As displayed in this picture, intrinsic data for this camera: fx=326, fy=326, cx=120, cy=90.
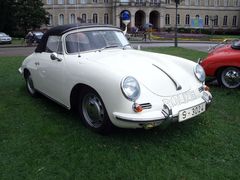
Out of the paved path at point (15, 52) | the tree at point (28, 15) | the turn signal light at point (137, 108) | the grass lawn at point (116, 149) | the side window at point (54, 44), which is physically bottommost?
the grass lawn at point (116, 149)

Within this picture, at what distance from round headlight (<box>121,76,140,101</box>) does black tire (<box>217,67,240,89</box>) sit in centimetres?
420

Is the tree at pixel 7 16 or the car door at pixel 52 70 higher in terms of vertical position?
the tree at pixel 7 16

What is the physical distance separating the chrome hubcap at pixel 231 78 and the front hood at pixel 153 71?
295cm

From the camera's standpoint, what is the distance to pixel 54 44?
6.21 m

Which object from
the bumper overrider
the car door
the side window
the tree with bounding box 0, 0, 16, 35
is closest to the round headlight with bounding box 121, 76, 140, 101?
the bumper overrider

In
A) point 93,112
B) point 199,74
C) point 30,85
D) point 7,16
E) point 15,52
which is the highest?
point 7,16

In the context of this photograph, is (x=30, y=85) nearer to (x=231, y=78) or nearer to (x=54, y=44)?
(x=54, y=44)

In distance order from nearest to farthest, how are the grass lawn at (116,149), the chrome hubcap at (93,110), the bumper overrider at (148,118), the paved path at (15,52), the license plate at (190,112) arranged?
1. the grass lawn at (116,149)
2. the bumper overrider at (148,118)
3. the license plate at (190,112)
4. the chrome hubcap at (93,110)
5. the paved path at (15,52)

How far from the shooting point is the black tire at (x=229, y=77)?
781 cm

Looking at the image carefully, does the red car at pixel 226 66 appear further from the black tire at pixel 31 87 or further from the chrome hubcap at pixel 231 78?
the black tire at pixel 31 87

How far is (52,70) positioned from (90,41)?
2.84 feet

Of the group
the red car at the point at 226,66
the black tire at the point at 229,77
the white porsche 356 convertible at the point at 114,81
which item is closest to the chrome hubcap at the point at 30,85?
the white porsche 356 convertible at the point at 114,81

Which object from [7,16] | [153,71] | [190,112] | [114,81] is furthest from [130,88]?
[7,16]

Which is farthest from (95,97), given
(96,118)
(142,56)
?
(142,56)
